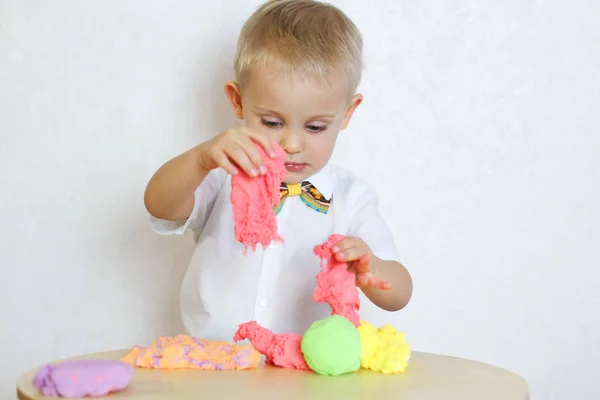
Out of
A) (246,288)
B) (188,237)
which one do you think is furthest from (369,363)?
(188,237)

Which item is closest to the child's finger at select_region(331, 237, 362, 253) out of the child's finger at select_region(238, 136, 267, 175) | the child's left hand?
the child's left hand

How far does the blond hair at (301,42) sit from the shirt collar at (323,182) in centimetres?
16

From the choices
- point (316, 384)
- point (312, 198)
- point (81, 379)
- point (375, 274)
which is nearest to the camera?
point (81, 379)

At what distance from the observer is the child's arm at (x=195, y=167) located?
40.1 inches

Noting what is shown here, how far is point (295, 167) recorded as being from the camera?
1.34 m

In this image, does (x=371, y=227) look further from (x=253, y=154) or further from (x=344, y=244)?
(x=253, y=154)

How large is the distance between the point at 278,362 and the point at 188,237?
2.38ft

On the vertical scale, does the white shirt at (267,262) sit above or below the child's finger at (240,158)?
below

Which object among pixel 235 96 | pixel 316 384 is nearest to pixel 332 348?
pixel 316 384

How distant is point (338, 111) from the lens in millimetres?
1332

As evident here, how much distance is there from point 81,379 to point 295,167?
1.93 feet

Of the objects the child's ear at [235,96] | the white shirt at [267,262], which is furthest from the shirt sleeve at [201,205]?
the child's ear at [235,96]

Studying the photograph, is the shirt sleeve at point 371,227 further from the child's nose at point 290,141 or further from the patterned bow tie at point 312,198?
the child's nose at point 290,141

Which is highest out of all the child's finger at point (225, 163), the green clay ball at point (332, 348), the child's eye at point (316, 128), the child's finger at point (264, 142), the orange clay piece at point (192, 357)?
the child's eye at point (316, 128)
